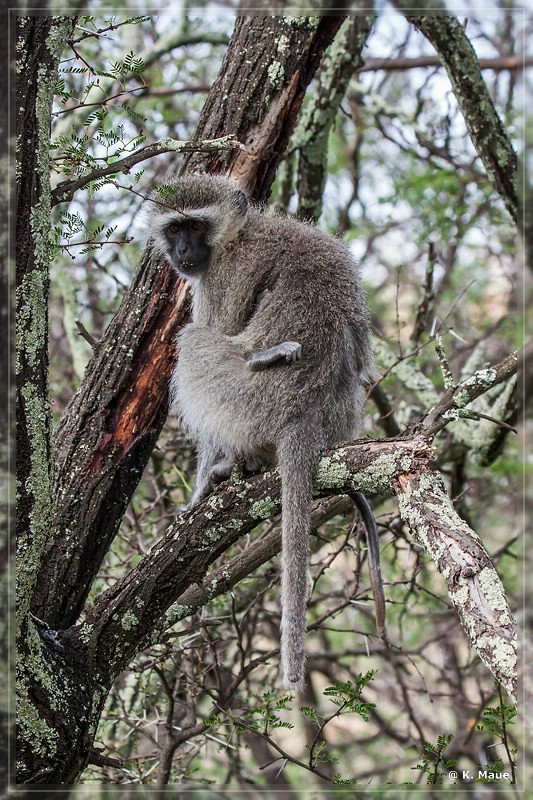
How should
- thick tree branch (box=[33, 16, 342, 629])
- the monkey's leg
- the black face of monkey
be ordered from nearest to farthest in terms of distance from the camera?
thick tree branch (box=[33, 16, 342, 629]), the monkey's leg, the black face of monkey

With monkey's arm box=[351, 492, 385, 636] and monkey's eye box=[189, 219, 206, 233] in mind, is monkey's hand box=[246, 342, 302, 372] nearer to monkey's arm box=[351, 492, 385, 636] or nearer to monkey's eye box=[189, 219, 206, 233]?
monkey's arm box=[351, 492, 385, 636]

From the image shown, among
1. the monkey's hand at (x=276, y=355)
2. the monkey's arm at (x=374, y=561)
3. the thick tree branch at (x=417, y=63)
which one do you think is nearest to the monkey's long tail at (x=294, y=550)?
the monkey's arm at (x=374, y=561)

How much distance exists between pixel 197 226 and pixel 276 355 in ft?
3.16

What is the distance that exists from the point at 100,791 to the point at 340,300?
2.16 meters

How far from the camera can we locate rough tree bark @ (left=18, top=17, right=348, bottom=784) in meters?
2.73

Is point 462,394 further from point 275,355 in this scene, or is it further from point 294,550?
point 275,355

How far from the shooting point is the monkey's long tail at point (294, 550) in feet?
9.25

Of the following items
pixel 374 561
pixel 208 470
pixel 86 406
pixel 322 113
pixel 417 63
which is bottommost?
pixel 374 561

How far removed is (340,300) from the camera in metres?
3.68

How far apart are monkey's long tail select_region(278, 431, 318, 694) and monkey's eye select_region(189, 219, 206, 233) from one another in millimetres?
1327

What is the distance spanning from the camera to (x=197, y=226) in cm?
407

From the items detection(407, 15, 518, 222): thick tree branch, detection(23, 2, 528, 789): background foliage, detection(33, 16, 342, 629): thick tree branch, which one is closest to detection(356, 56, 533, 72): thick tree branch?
detection(23, 2, 528, 789): background foliage

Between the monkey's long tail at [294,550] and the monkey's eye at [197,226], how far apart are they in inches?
52.2

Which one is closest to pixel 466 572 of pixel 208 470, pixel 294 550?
pixel 294 550
